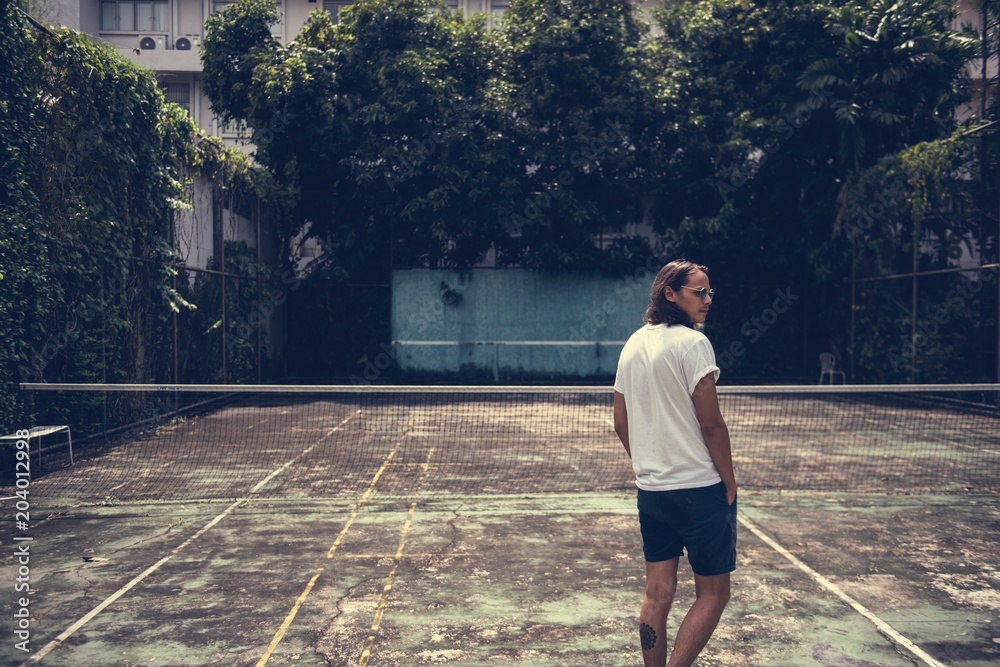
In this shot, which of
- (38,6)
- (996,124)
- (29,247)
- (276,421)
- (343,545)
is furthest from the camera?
(996,124)

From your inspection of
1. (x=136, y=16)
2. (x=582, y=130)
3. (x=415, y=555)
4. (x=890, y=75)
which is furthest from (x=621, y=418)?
(x=136, y=16)

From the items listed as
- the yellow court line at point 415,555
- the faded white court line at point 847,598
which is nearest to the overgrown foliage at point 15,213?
the yellow court line at point 415,555

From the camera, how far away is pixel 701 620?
3619 mm

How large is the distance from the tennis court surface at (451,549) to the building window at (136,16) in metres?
25.9

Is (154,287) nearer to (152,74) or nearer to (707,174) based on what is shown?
(152,74)

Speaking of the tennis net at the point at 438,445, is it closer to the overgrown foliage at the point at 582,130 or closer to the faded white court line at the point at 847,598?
the faded white court line at the point at 847,598

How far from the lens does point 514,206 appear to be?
21.8 m

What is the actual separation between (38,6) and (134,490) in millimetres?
7095

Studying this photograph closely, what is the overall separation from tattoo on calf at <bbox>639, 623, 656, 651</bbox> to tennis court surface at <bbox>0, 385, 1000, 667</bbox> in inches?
28.9

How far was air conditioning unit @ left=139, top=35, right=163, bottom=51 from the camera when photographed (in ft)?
109

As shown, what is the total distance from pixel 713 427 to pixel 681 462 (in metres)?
0.21

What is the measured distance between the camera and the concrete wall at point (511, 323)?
2278cm

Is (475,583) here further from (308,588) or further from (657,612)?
(657,612)

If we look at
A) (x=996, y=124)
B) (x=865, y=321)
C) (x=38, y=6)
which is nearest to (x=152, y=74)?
(x=38, y=6)
